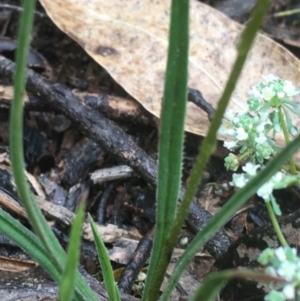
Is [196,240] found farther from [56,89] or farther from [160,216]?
[56,89]

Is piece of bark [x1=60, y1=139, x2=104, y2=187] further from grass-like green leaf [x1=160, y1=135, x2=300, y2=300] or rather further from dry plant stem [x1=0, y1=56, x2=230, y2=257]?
grass-like green leaf [x1=160, y1=135, x2=300, y2=300]

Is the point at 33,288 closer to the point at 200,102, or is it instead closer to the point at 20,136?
the point at 20,136

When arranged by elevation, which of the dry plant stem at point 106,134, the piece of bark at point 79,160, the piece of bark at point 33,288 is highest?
the dry plant stem at point 106,134

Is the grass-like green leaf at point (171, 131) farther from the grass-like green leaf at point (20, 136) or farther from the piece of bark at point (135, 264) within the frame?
the piece of bark at point (135, 264)

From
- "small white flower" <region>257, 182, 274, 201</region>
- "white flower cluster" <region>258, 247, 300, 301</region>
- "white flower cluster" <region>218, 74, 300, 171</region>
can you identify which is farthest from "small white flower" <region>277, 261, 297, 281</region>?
"white flower cluster" <region>218, 74, 300, 171</region>

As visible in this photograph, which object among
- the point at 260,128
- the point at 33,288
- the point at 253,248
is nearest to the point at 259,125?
the point at 260,128

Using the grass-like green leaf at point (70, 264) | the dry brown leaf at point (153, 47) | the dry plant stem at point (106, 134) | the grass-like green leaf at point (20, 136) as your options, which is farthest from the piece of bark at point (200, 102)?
the grass-like green leaf at point (70, 264)

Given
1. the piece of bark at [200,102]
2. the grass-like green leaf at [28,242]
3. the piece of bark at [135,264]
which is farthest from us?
the piece of bark at [200,102]
